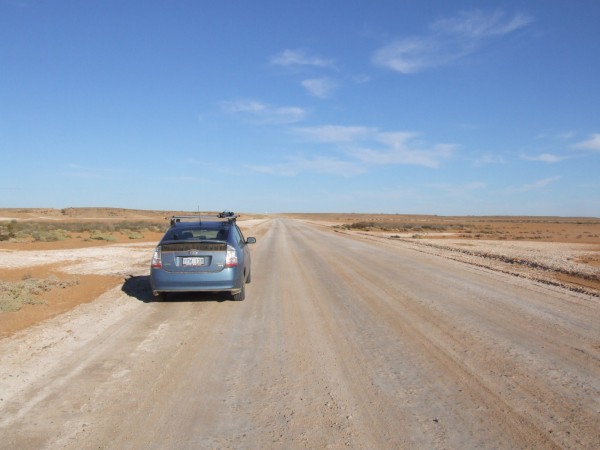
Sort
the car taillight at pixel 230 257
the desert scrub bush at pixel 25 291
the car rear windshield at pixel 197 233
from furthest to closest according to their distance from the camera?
the car rear windshield at pixel 197 233, the car taillight at pixel 230 257, the desert scrub bush at pixel 25 291

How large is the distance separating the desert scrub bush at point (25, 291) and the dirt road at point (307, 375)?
4.04 feet

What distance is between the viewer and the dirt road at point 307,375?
3.86 metres

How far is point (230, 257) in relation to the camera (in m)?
9.19

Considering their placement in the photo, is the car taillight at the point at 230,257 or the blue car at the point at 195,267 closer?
the blue car at the point at 195,267

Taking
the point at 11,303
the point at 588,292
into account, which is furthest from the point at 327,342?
the point at 588,292

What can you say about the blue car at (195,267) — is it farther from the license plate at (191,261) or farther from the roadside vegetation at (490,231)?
the roadside vegetation at (490,231)

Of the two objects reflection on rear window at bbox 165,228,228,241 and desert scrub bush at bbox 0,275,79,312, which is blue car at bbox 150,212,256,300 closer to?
reflection on rear window at bbox 165,228,228,241

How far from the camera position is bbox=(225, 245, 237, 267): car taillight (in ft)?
30.0

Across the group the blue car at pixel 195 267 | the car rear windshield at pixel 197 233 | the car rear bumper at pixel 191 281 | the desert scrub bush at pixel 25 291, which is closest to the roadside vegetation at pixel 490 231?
the desert scrub bush at pixel 25 291

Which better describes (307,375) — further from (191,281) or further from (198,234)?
(198,234)

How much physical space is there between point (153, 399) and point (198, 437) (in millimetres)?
909

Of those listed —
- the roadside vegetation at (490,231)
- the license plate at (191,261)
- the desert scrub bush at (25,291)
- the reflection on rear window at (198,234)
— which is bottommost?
the desert scrub bush at (25,291)

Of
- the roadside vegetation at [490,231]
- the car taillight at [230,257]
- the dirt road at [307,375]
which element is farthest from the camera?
the roadside vegetation at [490,231]

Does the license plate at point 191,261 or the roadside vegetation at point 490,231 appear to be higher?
the license plate at point 191,261
